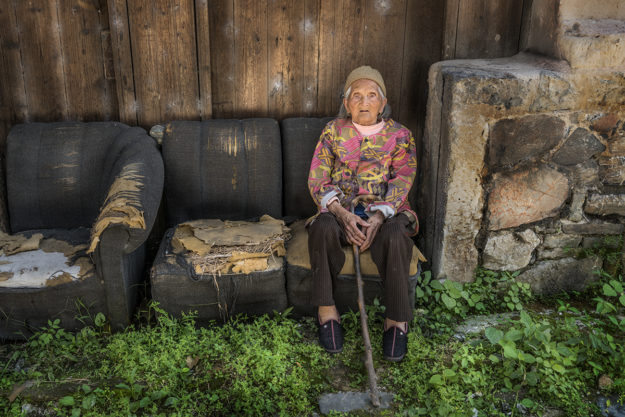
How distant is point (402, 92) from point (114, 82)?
1852mm

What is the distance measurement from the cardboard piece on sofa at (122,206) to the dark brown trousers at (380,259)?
0.87m

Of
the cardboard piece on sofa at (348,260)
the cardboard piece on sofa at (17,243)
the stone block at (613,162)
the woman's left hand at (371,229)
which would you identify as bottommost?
the cardboard piece on sofa at (348,260)

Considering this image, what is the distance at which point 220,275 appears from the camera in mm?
2631

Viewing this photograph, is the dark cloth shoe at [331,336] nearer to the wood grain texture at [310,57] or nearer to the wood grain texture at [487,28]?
the wood grain texture at [310,57]

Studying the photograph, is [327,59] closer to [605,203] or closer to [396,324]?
[396,324]

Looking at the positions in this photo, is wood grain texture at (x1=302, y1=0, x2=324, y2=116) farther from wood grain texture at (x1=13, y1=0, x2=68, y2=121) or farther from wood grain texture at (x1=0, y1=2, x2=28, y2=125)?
wood grain texture at (x1=0, y1=2, x2=28, y2=125)

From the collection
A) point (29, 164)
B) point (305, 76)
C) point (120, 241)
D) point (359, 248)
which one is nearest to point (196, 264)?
point (120, 241)

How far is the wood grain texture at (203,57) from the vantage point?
10.3ft

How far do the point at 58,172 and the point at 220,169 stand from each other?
3.05 ft

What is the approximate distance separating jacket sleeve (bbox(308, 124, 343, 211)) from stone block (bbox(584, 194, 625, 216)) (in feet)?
4.75

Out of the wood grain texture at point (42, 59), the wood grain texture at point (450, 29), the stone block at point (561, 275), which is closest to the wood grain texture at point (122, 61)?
the wood grain texture at point (42, 59)

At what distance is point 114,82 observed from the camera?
3344mm

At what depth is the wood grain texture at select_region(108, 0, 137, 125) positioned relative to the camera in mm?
3082

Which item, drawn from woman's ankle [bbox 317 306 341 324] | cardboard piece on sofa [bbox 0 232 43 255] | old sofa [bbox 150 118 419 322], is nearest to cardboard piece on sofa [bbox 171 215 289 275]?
old sofa [bbox 150 118 419 322]
